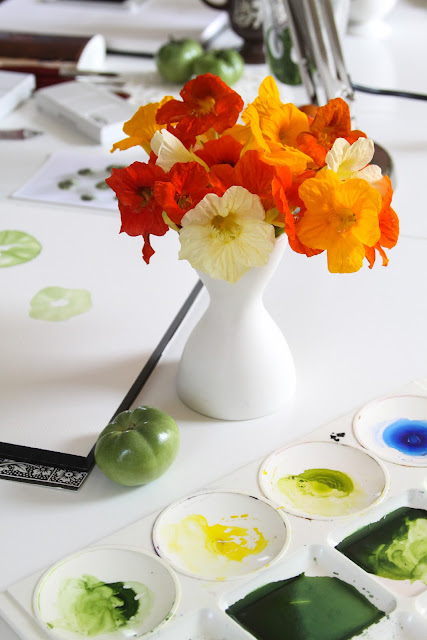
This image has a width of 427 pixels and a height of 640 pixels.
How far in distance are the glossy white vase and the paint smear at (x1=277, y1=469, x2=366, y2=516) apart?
99 mm

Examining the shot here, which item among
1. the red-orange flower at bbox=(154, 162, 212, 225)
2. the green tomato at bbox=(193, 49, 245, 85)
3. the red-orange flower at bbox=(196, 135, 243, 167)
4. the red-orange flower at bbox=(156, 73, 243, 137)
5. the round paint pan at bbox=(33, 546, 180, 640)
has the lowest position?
the round paint pan at bbox=(33, 546, 180, 640)

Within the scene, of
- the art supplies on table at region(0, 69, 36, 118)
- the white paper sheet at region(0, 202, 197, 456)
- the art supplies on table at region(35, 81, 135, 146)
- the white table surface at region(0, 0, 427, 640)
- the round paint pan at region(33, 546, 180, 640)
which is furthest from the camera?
the art supplies on table at region(0, 69, 36, 118)

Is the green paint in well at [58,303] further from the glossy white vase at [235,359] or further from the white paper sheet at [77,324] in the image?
the glossy white vase at [235,359]

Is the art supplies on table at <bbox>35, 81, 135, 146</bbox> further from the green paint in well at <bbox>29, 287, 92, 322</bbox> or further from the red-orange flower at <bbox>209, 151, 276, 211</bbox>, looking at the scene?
the red-orange flower at <bbox>209, 151, 276, 211</bbox>

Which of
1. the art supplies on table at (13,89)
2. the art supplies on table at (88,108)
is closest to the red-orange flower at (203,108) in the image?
A: the art supplies on table at (88,108)

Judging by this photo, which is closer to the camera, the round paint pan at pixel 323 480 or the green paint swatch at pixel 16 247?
the round paint pan at pixel 323 480

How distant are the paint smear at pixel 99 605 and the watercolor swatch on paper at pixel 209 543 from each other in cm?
5

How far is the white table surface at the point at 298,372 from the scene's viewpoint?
2.40 ft

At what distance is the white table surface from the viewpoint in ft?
2.40

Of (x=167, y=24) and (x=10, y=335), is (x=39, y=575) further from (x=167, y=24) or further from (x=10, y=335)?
(x=167, y=24)

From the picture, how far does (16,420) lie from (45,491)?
100 mm

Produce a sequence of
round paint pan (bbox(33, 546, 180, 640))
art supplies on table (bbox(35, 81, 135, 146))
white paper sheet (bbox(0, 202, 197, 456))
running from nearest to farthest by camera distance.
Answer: round paint pan (bbox(33, 546, 180, 640)), white paper sheet (bbox(0, 202, 197, 456)), art supplies on table (bbox(35, 81, 135, 146))

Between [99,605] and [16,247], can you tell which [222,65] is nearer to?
[16,247]

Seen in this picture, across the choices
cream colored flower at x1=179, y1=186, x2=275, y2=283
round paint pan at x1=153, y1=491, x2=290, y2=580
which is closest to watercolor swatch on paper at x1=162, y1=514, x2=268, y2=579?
round paint pan at x1=153, y1=491, x2=290, y2=580
